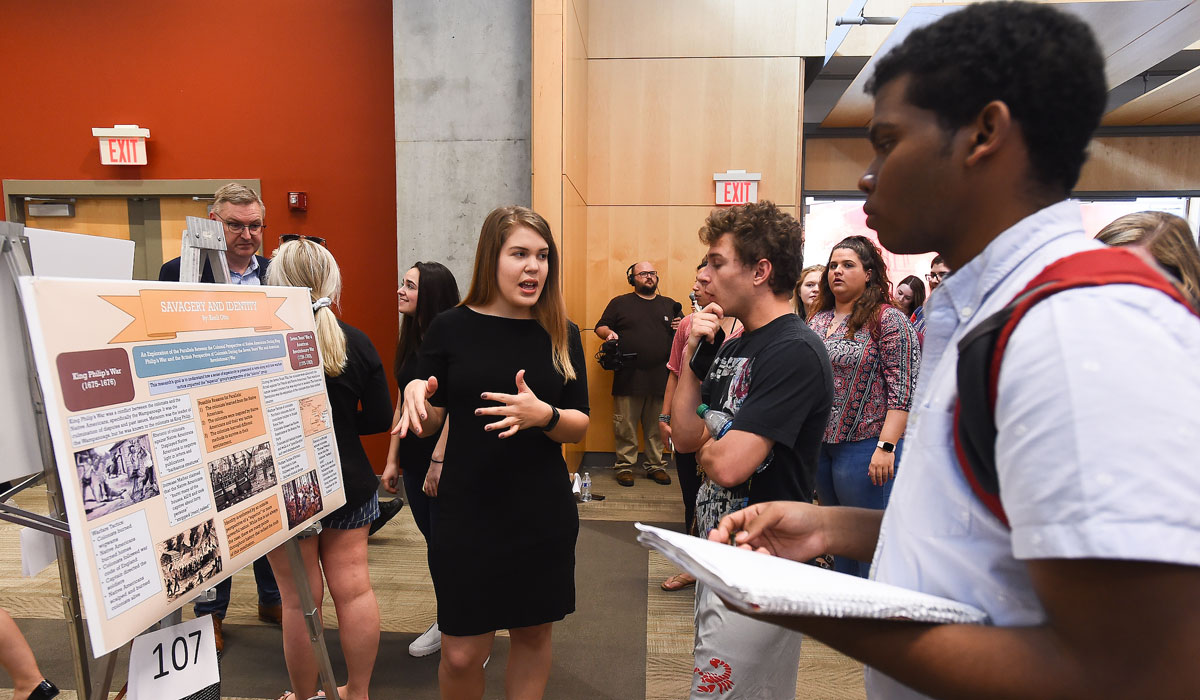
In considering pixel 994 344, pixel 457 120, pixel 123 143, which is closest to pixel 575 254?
pixel 457 120

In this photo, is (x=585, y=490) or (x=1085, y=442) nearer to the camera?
(x=1085, y=442)

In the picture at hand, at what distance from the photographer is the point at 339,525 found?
204 centimetres

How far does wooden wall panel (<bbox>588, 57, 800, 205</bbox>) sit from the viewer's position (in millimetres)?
5230

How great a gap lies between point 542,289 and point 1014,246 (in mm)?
1400

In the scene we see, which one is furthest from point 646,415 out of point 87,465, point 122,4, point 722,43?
point 122,4

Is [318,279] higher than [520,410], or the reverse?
[318,279]

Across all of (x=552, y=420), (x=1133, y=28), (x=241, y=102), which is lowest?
(x=552, y=420)

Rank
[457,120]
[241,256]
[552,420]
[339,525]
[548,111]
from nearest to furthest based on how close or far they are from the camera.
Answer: [552,420], [339,525], [241,256], [548,111], [457,120]

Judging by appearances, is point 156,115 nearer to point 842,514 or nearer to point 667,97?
point 667,97

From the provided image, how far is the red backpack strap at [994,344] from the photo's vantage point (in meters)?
0.46

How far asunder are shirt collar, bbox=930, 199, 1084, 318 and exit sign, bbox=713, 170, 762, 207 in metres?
4.80

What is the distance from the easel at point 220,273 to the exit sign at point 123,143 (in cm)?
399

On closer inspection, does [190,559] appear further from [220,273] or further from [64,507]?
[220,273]

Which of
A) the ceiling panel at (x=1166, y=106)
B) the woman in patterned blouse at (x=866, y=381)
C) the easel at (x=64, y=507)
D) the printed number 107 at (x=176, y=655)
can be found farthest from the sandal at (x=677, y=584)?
the ceiling panel at (x=1166, y=106)
